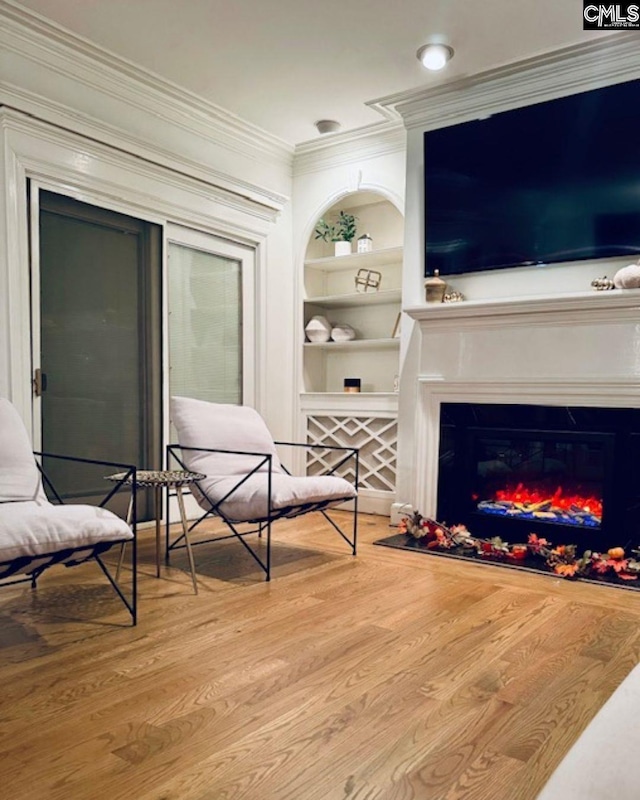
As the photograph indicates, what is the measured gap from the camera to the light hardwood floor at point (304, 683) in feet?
4.50

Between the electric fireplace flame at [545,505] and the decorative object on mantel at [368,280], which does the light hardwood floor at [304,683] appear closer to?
the electric fireplace flame at [545,505]

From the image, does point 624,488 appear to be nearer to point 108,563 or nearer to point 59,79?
point 108,563

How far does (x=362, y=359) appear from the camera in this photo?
16.1ft

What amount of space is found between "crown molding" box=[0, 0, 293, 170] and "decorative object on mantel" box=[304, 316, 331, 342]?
4.23 ft

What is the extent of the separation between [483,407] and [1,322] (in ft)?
8.81

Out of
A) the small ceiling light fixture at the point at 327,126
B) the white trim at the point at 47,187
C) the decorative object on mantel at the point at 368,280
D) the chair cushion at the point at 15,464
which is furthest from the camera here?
the decorative object on mantel at the point at 368,280

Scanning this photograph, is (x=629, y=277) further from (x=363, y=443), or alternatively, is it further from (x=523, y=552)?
(x=363, y=443)

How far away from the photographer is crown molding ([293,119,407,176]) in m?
4.39

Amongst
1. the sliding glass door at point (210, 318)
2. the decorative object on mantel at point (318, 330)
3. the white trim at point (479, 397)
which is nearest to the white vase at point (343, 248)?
the decorative object on mantel at point (318, 330)

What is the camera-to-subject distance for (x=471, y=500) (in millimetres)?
3781

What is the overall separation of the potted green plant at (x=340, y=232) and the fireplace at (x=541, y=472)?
5.41ft

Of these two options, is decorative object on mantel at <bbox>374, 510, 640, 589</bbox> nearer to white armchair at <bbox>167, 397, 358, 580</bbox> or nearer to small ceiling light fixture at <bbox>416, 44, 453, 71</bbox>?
white armchair at <bbox>167, 397, 358, 580</bbox>

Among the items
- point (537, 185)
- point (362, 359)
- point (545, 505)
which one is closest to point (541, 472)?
point (545, 505)

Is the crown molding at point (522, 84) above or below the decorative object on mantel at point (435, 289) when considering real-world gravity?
above
